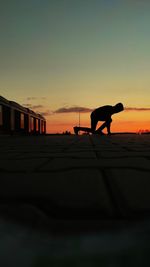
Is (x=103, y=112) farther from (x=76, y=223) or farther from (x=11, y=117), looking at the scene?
(x=11, y=117)

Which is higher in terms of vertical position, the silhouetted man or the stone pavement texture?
the silhouetted man

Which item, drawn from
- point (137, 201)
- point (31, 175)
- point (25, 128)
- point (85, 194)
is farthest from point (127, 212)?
point (25, 128)

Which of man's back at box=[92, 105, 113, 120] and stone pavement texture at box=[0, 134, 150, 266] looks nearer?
stone pavement texture at box=[0, 134, 150, 266]

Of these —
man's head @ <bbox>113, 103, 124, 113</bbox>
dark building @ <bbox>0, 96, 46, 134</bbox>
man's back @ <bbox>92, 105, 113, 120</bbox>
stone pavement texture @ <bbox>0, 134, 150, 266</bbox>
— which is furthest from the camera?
dark building @ <bbox>0, 96, 46, 134</bbox>

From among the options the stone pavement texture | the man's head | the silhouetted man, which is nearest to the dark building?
the silhouetted man

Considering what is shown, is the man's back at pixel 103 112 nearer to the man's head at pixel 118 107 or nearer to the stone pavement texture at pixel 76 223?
the man's head at pixel 118 107

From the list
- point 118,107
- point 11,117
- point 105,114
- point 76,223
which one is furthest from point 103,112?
point 11,117

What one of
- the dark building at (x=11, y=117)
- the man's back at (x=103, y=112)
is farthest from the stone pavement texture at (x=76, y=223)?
the dark building at (x=11, y=117)

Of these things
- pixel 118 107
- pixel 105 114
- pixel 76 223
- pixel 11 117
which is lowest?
pixel 76 223

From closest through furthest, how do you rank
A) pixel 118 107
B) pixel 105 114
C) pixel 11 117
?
pixel 118 107 → pixel 105 114 → pixel 11 117

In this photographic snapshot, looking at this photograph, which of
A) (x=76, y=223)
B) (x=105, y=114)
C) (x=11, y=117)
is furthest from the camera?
(x=11, y=117)

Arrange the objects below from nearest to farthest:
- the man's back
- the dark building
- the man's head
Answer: the man's head → the man's back → the dark building

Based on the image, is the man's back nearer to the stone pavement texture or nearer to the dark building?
the stone pavement texture

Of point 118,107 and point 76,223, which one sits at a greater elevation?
point 118,107
